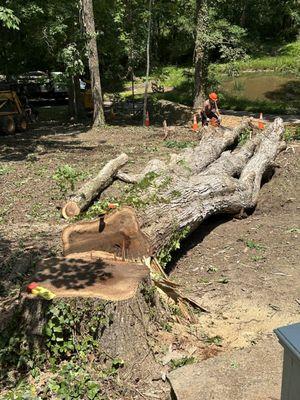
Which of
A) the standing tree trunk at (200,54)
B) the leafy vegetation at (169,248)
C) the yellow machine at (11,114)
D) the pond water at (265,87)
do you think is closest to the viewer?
the leafy vegetation at (169,248)

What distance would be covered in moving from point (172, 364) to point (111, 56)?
1933 cm

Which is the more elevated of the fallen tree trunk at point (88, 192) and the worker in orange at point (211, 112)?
the worker in orange at point (211, 112)

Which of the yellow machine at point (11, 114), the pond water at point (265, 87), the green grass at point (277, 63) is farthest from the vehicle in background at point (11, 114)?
the green grass at point (277, 63)

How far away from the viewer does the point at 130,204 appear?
701 cm

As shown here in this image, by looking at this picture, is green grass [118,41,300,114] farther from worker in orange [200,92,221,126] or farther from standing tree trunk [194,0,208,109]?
worker in orange [200,92,221,126]

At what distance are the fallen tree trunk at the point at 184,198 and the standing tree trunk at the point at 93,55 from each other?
758 cm

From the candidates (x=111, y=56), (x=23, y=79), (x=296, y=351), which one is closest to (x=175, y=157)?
(x=296, y=351)

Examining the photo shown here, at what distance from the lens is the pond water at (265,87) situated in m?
27.1

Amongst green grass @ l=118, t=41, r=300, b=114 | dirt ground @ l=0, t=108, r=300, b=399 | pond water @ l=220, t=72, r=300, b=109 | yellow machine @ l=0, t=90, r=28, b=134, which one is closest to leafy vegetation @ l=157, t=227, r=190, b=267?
dirt ground @ l=0, t=108, r=300, b=399

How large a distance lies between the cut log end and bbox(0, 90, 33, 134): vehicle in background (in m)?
10.2

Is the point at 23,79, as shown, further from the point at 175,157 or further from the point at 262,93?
A: the point at 175,157

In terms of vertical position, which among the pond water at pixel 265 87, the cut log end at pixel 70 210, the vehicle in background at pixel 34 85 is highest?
the cut log end at pixel 70 210

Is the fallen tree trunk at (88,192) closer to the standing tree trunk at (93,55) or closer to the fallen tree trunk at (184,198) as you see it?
the fallen tree trunk at (184,198)

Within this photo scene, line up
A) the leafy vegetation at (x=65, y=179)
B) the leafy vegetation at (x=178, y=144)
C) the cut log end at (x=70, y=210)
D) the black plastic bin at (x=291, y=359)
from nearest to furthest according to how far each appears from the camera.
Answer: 1. the black plastic bin at (x=291, y=359)
2. the cut log end at (x=70, y=210)
3. the leafy vegetation at (x=65, y=179)
4. the leafy vegetation at (x=178, y=144)
